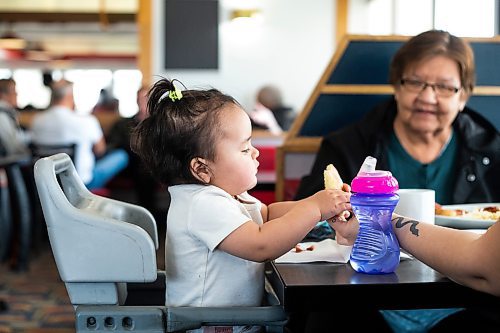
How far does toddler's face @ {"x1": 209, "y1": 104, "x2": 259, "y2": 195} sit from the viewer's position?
4.24 feet

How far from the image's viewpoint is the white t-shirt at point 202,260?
122cm

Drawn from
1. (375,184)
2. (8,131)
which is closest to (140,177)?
(8,131)

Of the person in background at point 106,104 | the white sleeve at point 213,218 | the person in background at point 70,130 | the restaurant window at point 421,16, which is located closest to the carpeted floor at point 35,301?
the person in background at point 70,130

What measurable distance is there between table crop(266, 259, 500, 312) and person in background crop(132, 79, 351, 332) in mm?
130

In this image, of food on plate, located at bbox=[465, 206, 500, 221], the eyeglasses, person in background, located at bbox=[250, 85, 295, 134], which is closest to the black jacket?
the eyeglasses

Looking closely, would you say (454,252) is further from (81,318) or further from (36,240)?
(36,240)

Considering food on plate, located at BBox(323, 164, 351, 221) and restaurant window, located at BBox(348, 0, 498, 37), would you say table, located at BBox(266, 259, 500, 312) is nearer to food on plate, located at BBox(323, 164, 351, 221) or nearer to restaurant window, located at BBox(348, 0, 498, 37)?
food on plate, located at BBox(323, 164, 351, 221)

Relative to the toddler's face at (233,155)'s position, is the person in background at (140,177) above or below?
below

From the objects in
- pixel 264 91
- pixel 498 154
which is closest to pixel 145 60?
pixel 264 91

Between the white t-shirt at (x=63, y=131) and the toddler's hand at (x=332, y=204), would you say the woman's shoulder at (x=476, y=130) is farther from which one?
the white t-shirt at (x=63, y=131)

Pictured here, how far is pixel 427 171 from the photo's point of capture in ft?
6.79

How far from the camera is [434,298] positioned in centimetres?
107

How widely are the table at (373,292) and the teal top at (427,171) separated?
96cm

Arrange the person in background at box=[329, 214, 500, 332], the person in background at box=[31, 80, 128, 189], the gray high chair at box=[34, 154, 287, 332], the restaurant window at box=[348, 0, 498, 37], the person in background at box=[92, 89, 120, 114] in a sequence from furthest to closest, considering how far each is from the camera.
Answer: the person in background at box=[92, 89, 120, 114]
the person in background at box=[31, 80, 128, 189]
the restaurant window at box=[348, 0, 498, 37]
the gray high chair at box=[34, 154, 287, 332]
the person in background at box=[329, 214, 500, 332]
